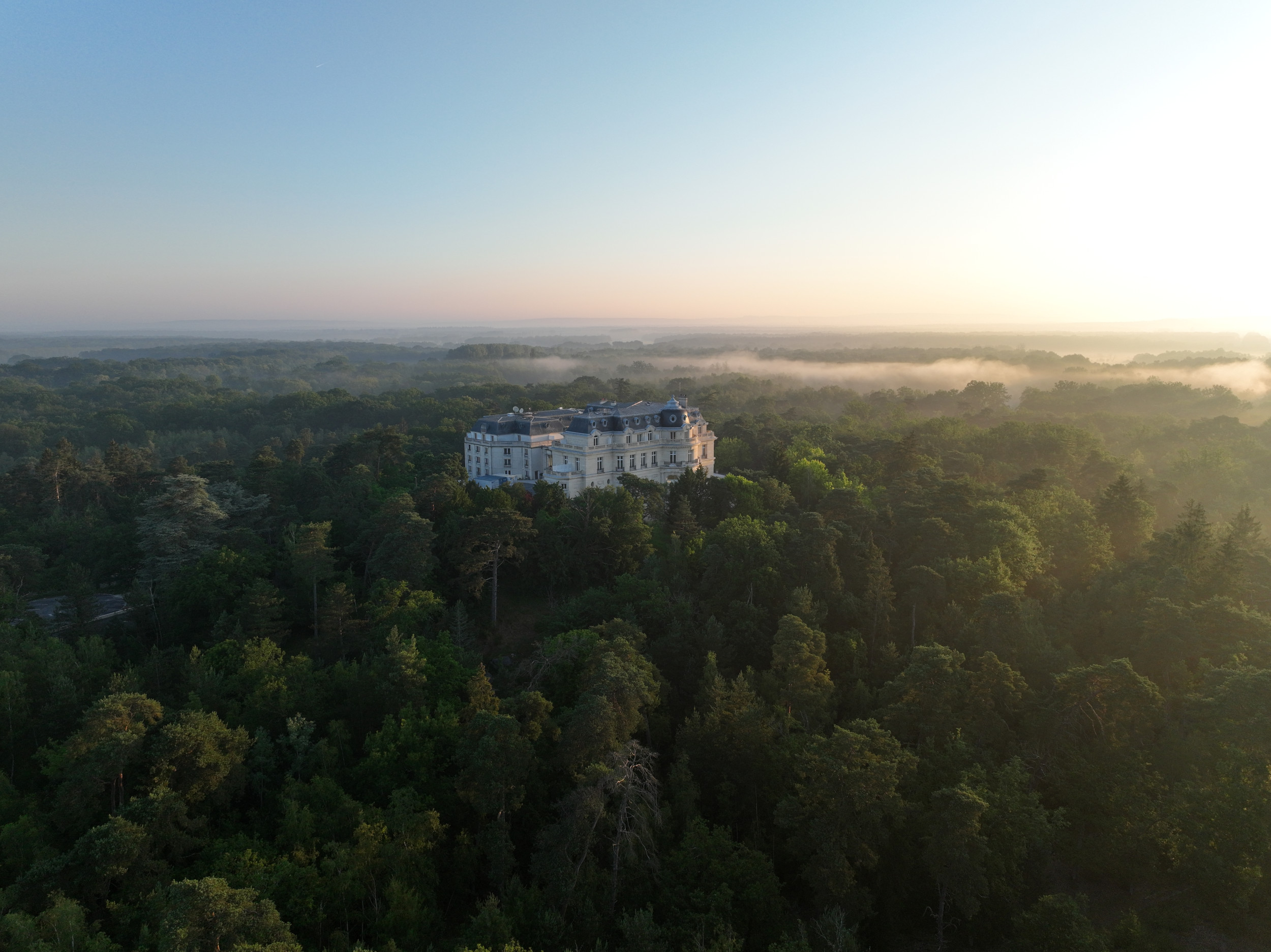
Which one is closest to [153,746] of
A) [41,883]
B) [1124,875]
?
[41,883]

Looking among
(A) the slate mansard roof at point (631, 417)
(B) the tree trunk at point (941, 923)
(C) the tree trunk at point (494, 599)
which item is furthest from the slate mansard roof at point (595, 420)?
(B) the tree trunk at point (941, 923)

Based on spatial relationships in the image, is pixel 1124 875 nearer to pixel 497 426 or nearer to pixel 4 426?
pixel 497 426

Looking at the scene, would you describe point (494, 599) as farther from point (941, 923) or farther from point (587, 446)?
point (941, 923)

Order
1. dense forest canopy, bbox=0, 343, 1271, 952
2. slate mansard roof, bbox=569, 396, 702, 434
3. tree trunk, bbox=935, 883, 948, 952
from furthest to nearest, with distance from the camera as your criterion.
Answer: slate mansard roof, bbox=569, 396, 702, 434 → tree trunk, bbox=935, 883, 948, 952 → dense forest canopy, bbox=0, 343, 1271, 952

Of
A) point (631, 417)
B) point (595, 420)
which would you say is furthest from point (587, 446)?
point (631, 417)

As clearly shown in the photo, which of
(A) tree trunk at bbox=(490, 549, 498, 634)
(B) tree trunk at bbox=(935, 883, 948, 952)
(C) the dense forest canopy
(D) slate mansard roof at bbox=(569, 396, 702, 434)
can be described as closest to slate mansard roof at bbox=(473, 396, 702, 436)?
(D) slate mansard roof at bbox=(569, 396, 702, 434)

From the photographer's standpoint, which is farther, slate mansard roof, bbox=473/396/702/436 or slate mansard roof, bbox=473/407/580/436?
slate mansard roof, bbox=473/407/580/436

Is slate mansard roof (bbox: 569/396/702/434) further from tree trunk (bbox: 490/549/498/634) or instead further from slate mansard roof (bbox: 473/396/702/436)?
tree trunk (bbox: 490/549/498/634)
